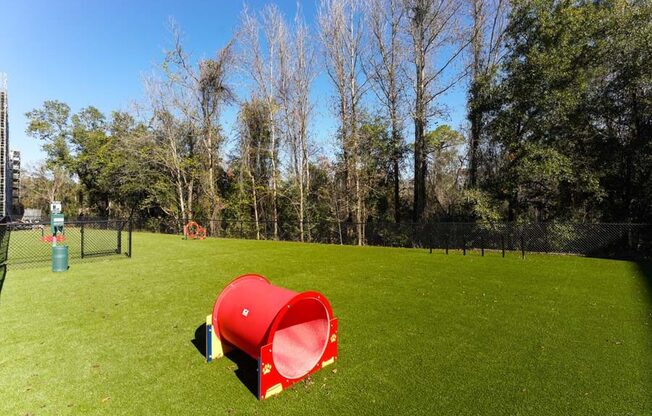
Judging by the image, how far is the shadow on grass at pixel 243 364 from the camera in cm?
327

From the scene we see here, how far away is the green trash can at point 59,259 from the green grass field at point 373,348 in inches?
23.5

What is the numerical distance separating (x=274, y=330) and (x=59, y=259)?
859 cm

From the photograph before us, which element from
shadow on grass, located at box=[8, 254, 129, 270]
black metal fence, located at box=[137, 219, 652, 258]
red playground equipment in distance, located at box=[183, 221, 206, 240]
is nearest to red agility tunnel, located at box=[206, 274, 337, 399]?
shadow on grass, located at box=[8, 254, 129, 270]

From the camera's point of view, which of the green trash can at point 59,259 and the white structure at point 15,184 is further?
the white structure at point 15,184

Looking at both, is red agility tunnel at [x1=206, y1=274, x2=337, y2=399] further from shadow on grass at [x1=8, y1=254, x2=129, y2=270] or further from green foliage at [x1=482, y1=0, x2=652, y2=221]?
green foliage at [x1=482, y1=0, x2=652, y2=221]

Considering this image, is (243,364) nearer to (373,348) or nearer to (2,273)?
(373,348)

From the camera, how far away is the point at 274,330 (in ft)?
9.82

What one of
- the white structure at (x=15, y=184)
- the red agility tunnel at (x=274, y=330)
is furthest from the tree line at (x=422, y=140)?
the white structure at (x=15, y=184)

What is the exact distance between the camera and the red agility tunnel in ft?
9.89

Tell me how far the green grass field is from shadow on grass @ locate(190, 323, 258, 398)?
0.22 ft

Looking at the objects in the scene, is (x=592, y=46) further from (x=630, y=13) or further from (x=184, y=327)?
(x=184, y=327)

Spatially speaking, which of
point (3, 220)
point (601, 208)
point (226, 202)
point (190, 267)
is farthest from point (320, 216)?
point (3, 220)

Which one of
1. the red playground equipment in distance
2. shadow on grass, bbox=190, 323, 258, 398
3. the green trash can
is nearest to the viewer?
shadow on grass, bbox=190, 323, 258, 398

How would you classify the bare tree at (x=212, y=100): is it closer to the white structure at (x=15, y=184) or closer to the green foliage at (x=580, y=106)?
the green foliage at (x=580, y=106)
